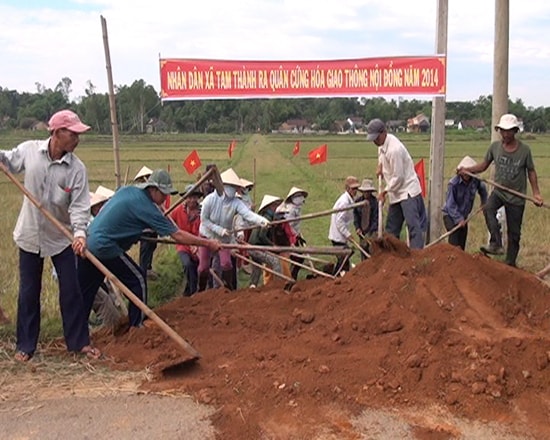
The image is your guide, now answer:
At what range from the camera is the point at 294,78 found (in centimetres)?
954

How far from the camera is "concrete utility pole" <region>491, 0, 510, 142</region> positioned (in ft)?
30.5

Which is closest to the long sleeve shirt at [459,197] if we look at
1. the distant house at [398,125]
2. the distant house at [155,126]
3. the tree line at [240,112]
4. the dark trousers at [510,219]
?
the dark trousers at [510,219]

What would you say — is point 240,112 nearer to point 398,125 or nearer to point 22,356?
point 398,125

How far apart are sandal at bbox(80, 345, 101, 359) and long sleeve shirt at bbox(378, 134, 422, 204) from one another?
4042 millimetres

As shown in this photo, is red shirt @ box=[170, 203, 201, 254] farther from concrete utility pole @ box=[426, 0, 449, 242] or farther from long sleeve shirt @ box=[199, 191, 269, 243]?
concrete utility pole @ box=[426, 0, 449, 242]

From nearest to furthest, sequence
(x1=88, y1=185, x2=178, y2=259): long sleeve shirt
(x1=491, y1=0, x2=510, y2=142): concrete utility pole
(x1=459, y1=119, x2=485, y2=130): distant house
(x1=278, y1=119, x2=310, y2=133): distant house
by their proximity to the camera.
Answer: (x1=88, y1=185, x2=178, y2=259): long sleeve shirt → (x1=491, y1=0, x2=510, y2=142): concrete utility pole → (x1=459, y1=119, x2=485, y2=130): distant house → (x1=278, y1=119, x2=310, y2=133): distant house

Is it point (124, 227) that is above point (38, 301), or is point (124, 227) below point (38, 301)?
above

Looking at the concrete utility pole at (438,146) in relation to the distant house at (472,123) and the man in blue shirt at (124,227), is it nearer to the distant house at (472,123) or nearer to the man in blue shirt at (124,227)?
the man in blue shirt at (124,227)

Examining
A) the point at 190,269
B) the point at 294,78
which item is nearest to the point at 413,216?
the point at 294,78

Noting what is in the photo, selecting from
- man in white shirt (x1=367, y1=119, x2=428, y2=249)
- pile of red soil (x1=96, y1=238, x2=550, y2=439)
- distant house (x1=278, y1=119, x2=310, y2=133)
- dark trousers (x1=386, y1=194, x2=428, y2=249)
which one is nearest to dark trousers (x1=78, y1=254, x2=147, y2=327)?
pile of red soil (x1=96, y1=238, x2=550, y2=439)

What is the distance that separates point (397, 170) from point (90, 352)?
418 centimetres

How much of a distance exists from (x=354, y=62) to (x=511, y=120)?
7.38 feet

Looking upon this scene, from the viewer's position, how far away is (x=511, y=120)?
820 centimetres

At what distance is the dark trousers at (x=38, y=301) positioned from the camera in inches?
215
